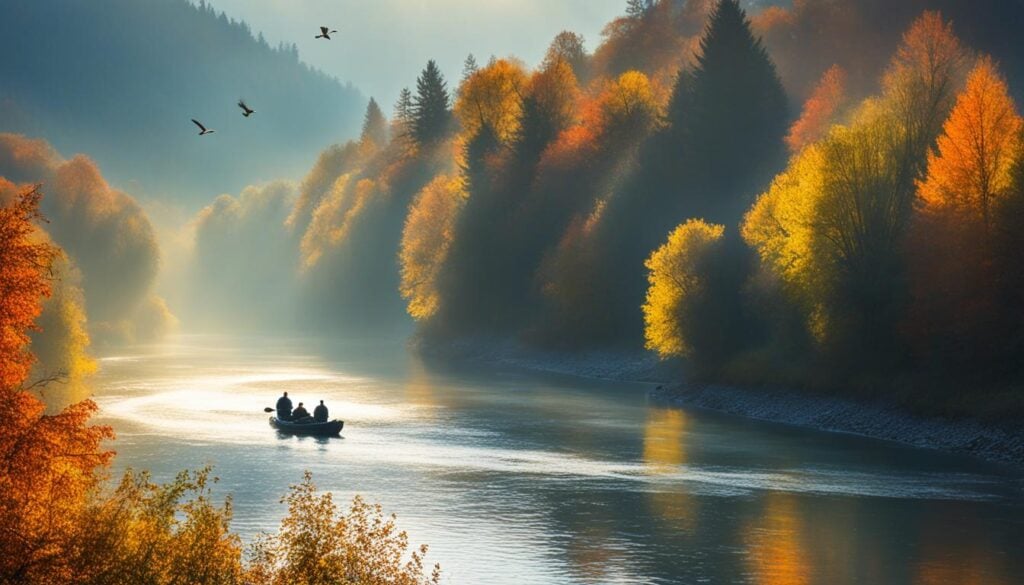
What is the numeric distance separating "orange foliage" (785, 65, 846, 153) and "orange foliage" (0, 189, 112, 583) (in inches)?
2948

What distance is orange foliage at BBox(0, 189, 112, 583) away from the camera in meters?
23.0

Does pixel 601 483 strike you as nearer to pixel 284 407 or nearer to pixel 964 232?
pixel 964 232

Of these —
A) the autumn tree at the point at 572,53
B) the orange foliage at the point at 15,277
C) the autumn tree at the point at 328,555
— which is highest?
the autumn tree at the point at 572,53

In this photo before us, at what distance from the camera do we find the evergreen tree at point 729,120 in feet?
333

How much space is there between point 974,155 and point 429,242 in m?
80.2

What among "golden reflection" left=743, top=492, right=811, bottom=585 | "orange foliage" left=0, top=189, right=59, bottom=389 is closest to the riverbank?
"golden reflection" left=743, top=492, right=811, bottom=585

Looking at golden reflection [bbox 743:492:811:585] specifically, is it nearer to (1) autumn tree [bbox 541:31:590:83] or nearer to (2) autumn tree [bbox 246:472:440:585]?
(2) autumn tree [bbox 246:472:440:585]

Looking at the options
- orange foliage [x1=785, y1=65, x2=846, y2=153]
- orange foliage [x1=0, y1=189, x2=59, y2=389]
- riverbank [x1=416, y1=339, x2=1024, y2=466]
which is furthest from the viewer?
orange foliage [x1=785, y1=65, x2=846, y2=153]

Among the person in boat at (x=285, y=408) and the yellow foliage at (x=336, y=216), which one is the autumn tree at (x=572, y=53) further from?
the person in boat at (x=285, y=408)

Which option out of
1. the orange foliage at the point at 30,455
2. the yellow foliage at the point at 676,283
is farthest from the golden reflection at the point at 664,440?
the orange foliage at the point at 30,455

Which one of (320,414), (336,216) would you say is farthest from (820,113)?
(336,216)

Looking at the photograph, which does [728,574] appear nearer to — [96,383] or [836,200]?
[836,200]

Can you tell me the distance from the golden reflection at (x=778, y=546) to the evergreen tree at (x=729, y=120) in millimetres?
57219

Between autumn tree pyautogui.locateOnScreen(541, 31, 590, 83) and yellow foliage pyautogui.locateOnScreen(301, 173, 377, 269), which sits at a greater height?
autumn tree pyautogui.locateOnScreen(541, 31, 590, 83)
